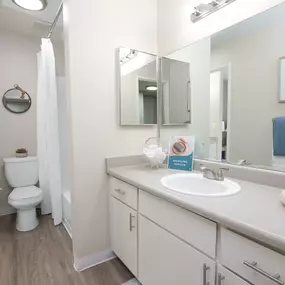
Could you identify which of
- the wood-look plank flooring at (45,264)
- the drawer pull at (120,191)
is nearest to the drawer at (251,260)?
the drawer pull at (120,191)

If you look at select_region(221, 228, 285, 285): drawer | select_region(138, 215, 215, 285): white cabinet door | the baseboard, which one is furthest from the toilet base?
select_region(221, 228, 285, 285): drawer

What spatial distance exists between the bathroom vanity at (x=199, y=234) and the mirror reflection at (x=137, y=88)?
0.58 m

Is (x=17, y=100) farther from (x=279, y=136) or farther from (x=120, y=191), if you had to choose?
(x=279, y=136)

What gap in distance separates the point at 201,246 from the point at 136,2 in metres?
1.93

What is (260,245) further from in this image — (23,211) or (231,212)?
(23,211)

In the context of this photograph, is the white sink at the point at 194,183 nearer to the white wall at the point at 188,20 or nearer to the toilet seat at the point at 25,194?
the white wall at the point at 188,20

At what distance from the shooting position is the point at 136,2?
1.78m

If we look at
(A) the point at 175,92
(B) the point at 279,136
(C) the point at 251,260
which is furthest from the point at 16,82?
(C) the point at 251,260

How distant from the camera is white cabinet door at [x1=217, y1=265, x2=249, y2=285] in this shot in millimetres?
750

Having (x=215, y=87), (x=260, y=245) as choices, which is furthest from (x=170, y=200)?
(x=215, y=87)

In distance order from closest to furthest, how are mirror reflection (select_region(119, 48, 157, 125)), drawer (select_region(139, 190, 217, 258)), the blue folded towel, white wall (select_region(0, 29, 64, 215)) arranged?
1. drawer (select_region(139, 190, 217, 258))
2. the blue folded towel
3. mirror reflection (select_region(119, 48, 157, 125))
4. white wall (select_region(0, 29, 64, 215))

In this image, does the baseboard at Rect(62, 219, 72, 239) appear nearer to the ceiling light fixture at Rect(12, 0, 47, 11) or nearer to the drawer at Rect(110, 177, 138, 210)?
the drawer at Rect(110, 177, 138, 210)

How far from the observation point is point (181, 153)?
1.70 metres

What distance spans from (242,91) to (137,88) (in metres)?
0.89
